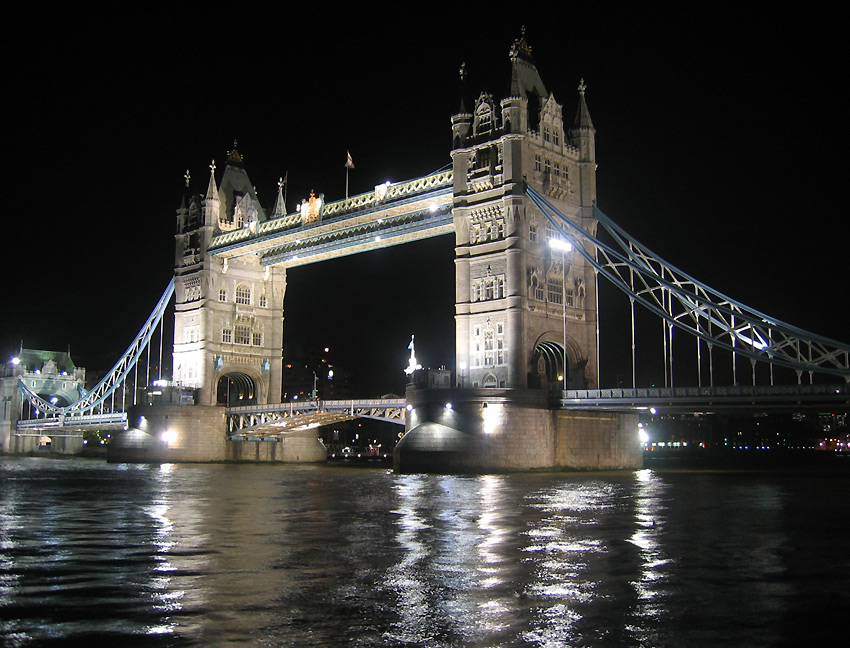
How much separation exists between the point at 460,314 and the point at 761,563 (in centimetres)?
4071

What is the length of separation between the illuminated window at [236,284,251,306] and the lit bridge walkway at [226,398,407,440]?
9180 mm

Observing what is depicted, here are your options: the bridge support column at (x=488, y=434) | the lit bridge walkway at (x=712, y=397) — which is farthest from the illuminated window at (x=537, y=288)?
the bridge support column at (x=488, y=434)

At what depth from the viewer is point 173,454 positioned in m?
74.6

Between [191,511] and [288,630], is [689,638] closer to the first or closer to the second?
[288,630]

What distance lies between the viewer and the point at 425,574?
48.1 feet

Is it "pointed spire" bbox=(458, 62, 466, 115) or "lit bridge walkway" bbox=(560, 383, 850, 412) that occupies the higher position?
"pointed spire" bbox=(458, 62, 466, 115)

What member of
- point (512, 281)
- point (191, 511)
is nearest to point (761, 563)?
point (191, 511)

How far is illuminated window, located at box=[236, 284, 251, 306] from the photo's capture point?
79.9m

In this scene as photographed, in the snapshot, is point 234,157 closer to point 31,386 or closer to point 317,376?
point 31,386

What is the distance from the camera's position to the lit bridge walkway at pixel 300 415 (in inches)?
2530

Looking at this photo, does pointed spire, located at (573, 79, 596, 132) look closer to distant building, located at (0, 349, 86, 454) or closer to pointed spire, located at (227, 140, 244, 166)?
pointed spire, located at (227, 140, 244, 166)

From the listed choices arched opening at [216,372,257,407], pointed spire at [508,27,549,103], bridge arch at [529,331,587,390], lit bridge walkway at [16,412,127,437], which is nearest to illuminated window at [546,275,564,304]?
bridge arch at [529,331,587,390]

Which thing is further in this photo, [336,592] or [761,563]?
[761,563]

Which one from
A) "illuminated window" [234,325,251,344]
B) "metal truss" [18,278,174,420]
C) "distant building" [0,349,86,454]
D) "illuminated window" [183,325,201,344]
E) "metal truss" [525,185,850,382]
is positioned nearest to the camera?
"metal truss" [525,185,850,382]
